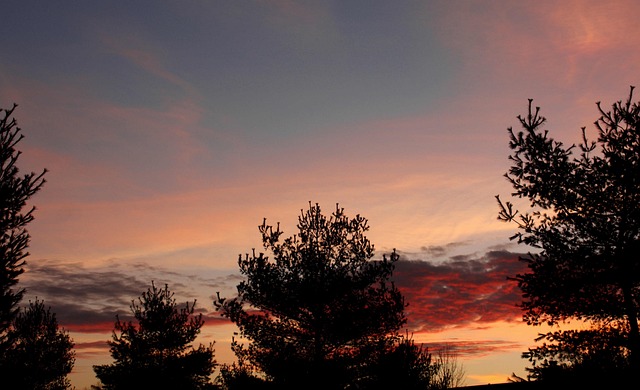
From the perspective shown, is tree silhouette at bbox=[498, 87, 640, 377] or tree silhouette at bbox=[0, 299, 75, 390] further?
tree silhouette at bbox=[0, 299, 75, 390]

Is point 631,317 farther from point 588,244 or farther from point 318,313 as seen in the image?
point 318,313

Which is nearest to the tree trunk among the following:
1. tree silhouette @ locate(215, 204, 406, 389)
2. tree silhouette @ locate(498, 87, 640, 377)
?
tree silhouette @ locate(498, 87, 640, 377)

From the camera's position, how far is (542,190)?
19844mm

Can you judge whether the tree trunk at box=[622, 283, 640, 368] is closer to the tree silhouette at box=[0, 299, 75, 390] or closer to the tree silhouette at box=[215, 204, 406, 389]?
the tree silhouette at box=[215, 204, 406, 389]

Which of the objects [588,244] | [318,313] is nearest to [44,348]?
[318,313]

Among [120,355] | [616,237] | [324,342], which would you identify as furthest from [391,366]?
[120,355]

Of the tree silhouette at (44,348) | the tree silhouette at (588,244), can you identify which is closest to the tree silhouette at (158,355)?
the tree silhouette at (44,348)

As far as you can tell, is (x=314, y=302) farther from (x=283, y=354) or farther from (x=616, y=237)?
(x=616, y=237)

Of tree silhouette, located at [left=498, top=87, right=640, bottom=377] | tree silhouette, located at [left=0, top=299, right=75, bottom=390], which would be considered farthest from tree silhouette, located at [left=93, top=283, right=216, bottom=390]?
tree silhouette, located at [left=498, top=87, right=640, bottom=377]

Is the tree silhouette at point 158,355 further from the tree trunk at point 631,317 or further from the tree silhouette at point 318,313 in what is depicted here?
the tree trunk at point 631,317

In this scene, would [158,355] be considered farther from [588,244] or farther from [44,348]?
[588,244]

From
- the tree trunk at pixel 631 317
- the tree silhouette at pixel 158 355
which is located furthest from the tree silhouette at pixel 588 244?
the tree silhouette at pixel 158 355

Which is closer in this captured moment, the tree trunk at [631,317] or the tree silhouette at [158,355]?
the tree trunk at [631,317]

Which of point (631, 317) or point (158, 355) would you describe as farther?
point (158, 355)
